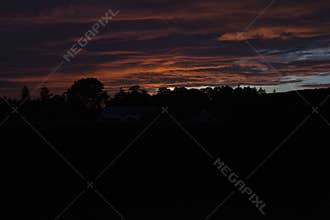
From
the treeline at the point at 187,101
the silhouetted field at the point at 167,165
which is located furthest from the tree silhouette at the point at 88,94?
the silhouetted field at the point at 167,165

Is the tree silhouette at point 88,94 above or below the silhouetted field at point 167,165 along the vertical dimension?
above

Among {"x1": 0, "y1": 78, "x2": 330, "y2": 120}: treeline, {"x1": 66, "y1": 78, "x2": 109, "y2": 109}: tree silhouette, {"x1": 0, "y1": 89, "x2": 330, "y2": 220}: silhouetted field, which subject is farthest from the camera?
{"x1": 66, "y1": 78, "x2": 109, "y2": 109}: tree silhouette

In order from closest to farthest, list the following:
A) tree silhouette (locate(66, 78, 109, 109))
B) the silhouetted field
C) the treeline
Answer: the silhouetted field < the treeline < tree silhouette (locate(66, 78, 109, 109))

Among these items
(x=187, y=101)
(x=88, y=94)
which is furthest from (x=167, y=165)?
(x=88, y=94)

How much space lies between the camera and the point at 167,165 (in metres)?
6.91

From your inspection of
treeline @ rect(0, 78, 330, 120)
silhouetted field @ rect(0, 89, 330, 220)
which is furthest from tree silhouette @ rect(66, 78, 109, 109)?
silhouetted field @ rect(0, 89, 330, 220)

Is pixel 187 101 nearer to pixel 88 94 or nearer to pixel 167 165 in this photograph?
pixel 167 165

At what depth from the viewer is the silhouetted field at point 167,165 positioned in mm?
6473

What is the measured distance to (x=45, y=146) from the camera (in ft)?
21.6

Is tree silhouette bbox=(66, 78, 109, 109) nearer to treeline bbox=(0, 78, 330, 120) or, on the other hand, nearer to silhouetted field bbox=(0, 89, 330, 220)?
treeline bbox=(0, 78, 330, 120)

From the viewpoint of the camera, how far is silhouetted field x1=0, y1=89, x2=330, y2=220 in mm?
6473

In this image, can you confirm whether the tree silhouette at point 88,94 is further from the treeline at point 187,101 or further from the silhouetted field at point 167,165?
the silhouetted field at point 167,165

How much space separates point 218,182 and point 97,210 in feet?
6.44

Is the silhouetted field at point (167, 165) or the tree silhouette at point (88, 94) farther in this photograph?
the tree silhouette at point (88, 94)
